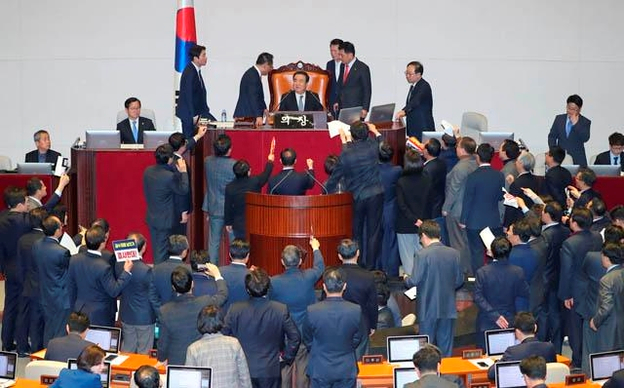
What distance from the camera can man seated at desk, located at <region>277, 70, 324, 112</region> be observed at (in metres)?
13.8

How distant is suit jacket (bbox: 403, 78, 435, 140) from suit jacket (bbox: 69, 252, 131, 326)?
17.0 feet

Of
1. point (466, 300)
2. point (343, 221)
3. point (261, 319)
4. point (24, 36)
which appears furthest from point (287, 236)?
point (24, 36)

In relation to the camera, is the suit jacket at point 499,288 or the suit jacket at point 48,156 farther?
the suit jacket at point 48,156

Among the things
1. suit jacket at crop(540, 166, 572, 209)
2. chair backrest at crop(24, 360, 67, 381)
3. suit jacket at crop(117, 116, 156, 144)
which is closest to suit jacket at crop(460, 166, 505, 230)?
suit jacket at crop(540, 166, 572, 209)

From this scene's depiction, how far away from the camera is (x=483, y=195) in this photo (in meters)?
12.2

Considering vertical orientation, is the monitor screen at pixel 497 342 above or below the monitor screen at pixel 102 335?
below

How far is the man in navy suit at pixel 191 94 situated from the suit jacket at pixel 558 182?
3944 mm

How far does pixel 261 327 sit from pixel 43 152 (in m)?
6.64

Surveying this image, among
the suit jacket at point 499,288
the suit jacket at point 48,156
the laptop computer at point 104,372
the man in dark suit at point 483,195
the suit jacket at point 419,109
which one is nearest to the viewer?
the laptop computer at point 104,372

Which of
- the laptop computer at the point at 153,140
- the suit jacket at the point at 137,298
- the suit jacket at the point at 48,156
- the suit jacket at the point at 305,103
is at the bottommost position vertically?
the suit jacket at the point at 137,298

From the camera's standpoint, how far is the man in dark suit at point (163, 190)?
12188 millimetres

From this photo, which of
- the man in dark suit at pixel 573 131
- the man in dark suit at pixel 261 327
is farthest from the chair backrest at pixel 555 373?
the man in dark suit at pixel 573 131

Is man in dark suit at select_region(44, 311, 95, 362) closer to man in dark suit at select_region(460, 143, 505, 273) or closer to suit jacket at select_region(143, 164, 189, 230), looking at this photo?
suit jacket at select_region(143, 164, 189, 230)

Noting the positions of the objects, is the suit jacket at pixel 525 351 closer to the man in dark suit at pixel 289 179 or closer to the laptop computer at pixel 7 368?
the laptop computer at pixel 7 368
